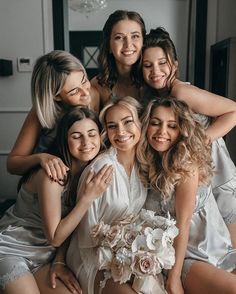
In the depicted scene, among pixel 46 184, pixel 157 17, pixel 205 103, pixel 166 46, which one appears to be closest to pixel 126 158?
pixel 46 184

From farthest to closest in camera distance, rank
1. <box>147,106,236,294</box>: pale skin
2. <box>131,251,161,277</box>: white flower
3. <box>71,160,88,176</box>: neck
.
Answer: <box>71,160,88,176</box>: neck < <box>147,106,236,294</box>: pale skin < <box>131,251,161,277</box>: white flower

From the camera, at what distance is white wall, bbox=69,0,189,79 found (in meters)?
3.74

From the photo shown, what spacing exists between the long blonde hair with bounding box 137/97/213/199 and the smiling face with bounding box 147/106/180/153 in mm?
16

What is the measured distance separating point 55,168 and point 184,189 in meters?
0.51

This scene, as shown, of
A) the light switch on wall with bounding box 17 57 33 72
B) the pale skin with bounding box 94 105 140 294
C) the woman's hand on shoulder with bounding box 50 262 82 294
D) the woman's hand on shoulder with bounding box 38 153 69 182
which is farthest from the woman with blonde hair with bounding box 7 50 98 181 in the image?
the light switch on wall with bounding box 17 57 33 72

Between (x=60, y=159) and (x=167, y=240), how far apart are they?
0.54m

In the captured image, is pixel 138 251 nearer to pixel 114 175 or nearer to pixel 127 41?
pixel 114 175

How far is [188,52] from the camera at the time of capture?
3664 mm

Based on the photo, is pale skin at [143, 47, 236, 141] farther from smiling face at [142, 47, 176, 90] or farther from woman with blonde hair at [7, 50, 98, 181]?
woman with blonde hair at [7, 50, 98, 181]

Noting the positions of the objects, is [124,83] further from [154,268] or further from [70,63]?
[154,268]

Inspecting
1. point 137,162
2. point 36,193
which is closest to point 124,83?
point 137,162

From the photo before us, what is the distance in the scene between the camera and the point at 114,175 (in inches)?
56.5

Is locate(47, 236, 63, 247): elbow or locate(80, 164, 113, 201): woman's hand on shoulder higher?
locate(80, 164, 113, 201): woman's hand on shoulder

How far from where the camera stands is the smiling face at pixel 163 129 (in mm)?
1445
